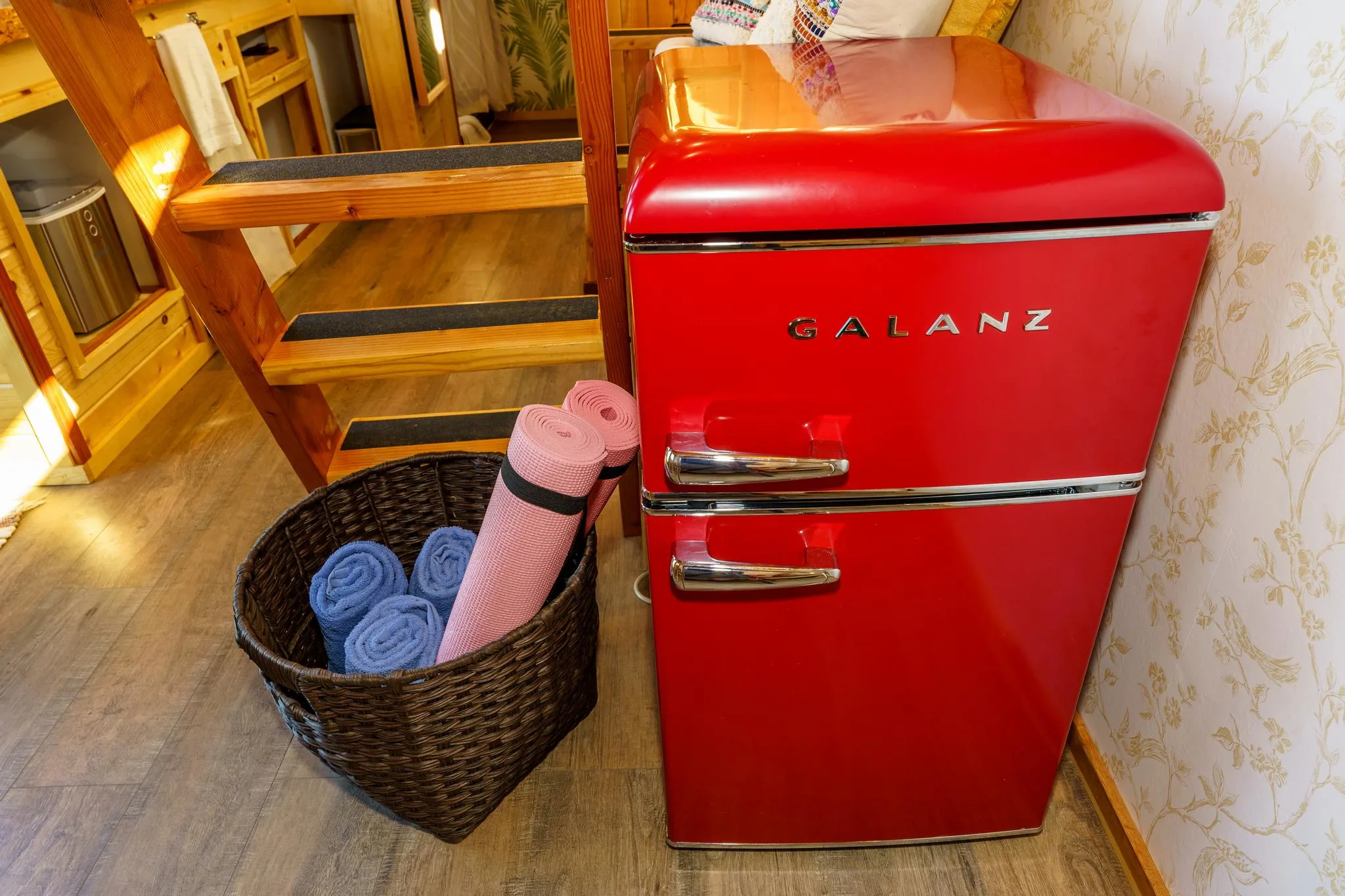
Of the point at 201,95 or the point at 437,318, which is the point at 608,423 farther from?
the point at 201,95

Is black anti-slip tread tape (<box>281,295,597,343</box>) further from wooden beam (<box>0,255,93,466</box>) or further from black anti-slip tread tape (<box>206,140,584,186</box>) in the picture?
wooden beam (<box>0,255,93,466</box>)

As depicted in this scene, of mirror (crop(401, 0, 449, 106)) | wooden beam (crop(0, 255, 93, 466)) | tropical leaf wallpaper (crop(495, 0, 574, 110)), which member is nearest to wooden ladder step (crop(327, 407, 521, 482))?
wooden beam (crop(0, 255, 93, 466))

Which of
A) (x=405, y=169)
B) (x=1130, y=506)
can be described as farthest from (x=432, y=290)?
(x=1130, y=506)

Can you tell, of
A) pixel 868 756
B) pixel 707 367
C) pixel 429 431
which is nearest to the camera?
pixel 707 367

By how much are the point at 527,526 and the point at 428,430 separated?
2.23 feet

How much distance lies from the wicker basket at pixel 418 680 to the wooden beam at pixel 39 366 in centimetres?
95

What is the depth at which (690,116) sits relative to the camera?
86 cm

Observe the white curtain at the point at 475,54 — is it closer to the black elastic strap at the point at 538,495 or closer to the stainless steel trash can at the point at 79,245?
the stainless steel trash can at the point at 79,245

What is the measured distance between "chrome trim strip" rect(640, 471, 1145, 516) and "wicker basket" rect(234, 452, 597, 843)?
34cm

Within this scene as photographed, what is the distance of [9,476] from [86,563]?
1.36 feet

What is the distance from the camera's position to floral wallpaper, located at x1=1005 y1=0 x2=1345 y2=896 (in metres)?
0.79

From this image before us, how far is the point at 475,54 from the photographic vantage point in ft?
14.2

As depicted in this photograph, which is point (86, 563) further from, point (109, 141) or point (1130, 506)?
point (1130, 506)

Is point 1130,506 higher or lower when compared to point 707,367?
lower
